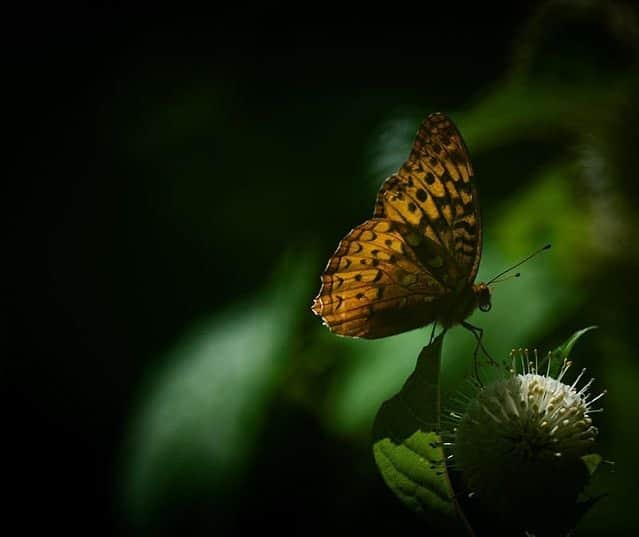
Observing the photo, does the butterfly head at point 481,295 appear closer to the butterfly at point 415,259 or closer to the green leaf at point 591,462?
the butterfly at point 415,259

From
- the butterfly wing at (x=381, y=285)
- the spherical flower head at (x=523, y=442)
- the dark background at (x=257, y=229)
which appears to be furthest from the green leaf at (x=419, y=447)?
the dark background at (x=257, y=229)

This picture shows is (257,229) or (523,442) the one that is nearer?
(523,442)

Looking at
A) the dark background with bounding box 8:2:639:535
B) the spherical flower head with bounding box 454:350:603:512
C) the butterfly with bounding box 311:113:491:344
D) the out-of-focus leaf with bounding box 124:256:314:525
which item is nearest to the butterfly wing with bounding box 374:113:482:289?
the butterfly with bounding box 311:113:491:344

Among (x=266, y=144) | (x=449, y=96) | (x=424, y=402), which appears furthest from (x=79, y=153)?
(x=424, y=402)

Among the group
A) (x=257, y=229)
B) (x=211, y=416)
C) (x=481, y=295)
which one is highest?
(x=257, y=229)

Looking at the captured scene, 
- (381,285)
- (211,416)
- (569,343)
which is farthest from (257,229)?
(569,343)

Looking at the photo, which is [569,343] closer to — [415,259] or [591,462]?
[591,462]

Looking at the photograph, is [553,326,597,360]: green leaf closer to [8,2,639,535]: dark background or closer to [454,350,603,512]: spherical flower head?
[454,350,603,512]: spherical flower head
